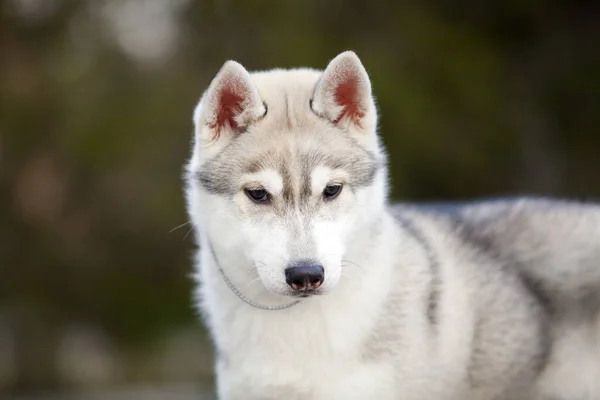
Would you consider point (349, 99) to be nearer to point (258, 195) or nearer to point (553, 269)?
point (258, 195)

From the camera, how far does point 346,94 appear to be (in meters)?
4.74

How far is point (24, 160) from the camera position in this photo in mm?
13844

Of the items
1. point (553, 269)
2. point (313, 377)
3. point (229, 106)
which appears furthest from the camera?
point (553, 269)

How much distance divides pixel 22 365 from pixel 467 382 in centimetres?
1009

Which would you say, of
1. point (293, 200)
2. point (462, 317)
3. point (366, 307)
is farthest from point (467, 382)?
point (293, 200)

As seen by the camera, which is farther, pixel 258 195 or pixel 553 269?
pixel 553 269

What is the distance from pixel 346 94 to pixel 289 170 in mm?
612

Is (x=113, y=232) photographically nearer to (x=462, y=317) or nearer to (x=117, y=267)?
(x=117, y=267)

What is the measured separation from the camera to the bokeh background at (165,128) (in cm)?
1299

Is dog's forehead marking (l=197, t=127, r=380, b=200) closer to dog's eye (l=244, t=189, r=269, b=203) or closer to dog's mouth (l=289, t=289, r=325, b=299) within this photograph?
dog's eye (l=244, t=189, r=269, b=203)

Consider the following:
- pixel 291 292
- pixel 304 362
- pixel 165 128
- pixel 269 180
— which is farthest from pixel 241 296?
pixel 165 128

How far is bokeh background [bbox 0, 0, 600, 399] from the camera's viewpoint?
13.0 m

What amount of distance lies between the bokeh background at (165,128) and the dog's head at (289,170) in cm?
806

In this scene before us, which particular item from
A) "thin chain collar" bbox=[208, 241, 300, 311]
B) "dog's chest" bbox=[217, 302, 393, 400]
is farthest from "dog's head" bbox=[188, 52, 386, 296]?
"dog's chest" bbox=[217, 302, 393, 400]
